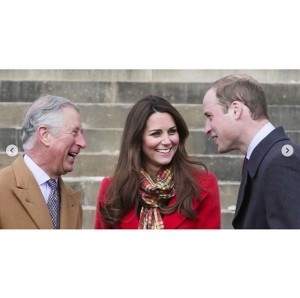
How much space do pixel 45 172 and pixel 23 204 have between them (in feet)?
0.77

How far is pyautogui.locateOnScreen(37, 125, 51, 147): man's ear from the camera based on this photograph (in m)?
4.14

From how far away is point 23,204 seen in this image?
3932 millimetres

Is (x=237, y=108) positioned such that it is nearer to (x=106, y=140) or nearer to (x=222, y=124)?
(x=222, y=124)

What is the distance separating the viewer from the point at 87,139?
700 centimetres

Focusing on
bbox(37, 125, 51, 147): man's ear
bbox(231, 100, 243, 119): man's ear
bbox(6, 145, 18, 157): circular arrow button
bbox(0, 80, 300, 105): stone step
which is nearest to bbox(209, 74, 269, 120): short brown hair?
bbox(231, 100, 243, 119): man's ear

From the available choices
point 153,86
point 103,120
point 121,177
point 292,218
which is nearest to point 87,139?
point 103,120

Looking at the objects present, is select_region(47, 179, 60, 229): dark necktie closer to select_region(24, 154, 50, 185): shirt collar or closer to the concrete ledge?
select_region(24, 154, 50, 185): shirt collar

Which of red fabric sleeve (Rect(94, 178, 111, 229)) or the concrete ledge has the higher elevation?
the concrete ledge

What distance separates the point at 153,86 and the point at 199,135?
2.30 ft

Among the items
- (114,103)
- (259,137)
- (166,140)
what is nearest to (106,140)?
(114,103)

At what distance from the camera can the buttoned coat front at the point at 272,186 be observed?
12.1ft

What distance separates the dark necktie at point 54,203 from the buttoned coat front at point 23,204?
24 millimetres

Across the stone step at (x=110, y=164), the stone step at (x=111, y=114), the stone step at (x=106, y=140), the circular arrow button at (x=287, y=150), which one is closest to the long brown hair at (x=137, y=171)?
the circular arrow button at (x=287, y=150)

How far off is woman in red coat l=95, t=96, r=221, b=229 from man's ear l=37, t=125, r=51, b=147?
350 millimetres
